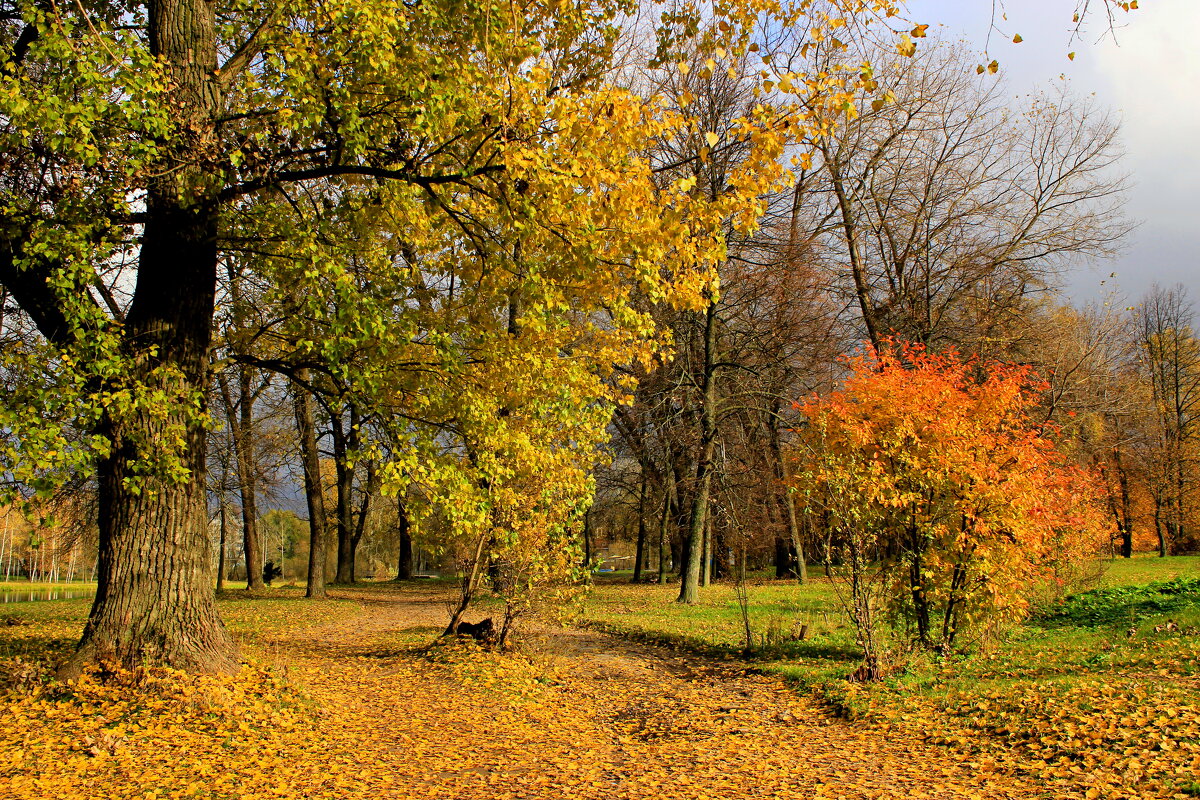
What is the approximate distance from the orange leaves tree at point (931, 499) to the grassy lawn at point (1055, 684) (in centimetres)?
75

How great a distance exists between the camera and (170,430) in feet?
19.8

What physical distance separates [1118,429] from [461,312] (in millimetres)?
27300

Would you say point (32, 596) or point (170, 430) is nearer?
point (170, 430)

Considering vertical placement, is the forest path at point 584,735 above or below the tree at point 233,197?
below

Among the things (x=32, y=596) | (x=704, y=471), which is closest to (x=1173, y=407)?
(x=704, y=471)

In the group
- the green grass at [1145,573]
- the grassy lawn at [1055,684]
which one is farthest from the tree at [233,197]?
the green grass at [1145,573]

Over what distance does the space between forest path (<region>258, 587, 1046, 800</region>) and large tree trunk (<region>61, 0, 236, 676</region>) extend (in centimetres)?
150

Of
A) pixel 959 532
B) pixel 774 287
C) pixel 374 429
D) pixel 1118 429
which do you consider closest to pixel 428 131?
pixel 374 429

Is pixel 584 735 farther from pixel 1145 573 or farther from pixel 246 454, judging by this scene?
pixel 1145 573

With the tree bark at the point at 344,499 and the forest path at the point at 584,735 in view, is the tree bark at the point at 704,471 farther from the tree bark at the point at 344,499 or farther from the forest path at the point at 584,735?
the tree bark at the point at 344,499

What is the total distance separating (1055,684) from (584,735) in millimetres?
4310

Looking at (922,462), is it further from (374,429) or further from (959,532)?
(374,429)

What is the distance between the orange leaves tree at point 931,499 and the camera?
8344 millimetres

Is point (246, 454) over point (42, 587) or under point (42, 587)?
over
